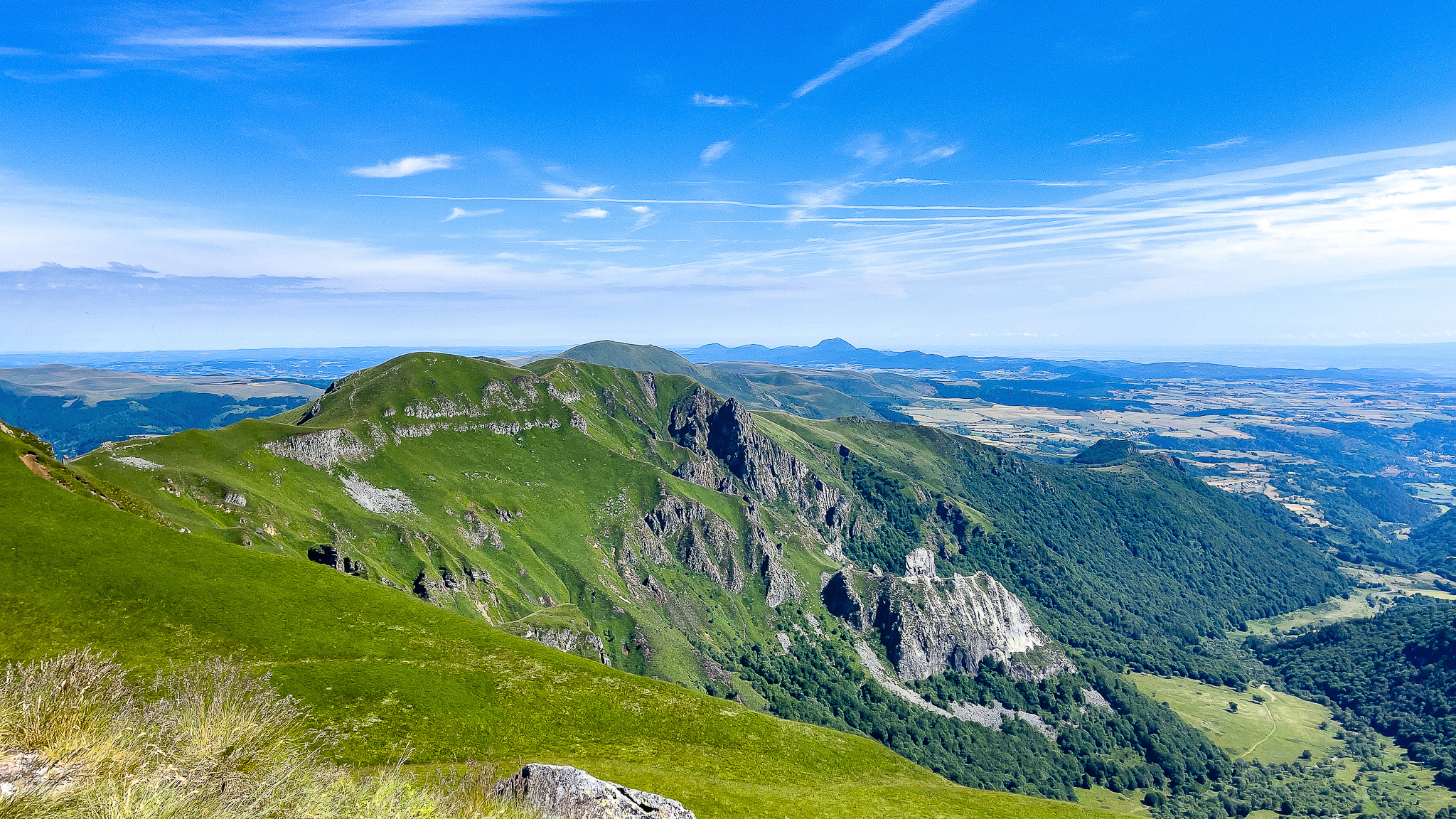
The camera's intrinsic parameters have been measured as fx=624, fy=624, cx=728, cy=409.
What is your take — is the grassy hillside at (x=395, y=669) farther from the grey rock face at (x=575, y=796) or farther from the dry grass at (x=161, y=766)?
the dry grass at (x=161, y=766)

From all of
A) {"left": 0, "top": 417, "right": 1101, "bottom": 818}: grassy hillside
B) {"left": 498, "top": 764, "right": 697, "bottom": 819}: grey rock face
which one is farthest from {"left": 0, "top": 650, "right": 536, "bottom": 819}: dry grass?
{"left": 0, "top": 417, "right": 1101, "bottom": 818}: grassy hillside

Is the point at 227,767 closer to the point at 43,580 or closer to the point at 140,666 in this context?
the point at 140,666

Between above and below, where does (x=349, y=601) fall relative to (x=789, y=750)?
above

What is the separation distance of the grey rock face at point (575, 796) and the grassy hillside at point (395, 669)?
15578 millimetres

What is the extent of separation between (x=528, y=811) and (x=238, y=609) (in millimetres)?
59145

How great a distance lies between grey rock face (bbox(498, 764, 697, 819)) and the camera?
128ft

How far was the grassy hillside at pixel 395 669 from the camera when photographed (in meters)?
61.4

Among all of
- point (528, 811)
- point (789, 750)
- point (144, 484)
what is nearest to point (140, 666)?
point (528, 811)

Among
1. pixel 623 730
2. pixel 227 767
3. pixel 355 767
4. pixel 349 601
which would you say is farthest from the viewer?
pixel 349 601

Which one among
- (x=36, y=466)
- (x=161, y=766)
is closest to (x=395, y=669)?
(x=161, y=766)

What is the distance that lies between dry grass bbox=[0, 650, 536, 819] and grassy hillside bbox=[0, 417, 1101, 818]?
1099 inches

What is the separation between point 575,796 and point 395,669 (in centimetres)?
4058

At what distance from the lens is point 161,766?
25141 mm

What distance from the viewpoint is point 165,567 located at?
74.8 meters
